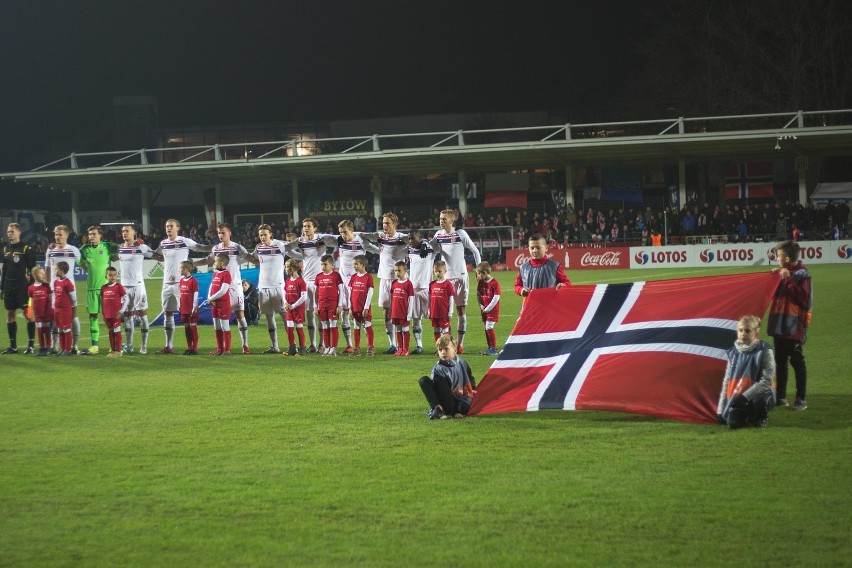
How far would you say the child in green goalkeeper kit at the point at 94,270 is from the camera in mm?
16547

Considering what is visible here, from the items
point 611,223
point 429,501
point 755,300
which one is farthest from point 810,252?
point 429,501

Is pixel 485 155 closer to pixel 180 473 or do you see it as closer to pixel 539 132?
pixel 539 132

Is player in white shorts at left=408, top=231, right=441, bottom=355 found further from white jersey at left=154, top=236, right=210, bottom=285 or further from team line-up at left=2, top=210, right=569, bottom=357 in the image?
white jersey at left=154, top=236, right=210, bottom=285

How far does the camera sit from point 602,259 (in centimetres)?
3747

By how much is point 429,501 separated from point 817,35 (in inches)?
1839

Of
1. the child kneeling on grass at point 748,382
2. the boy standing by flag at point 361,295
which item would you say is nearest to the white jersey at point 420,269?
the boy standing by flag at point 361,295

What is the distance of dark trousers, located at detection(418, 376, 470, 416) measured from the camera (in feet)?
29.8

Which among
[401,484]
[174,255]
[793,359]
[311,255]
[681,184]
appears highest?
[681,184]

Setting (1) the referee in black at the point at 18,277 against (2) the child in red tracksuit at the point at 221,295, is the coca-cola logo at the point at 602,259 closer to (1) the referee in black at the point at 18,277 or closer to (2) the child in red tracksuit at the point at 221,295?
(2) the child in red tracksuit at the point at 221,295

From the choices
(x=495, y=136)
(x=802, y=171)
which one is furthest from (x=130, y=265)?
(x=495, y=136)

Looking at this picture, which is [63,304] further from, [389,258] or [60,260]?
[389,258]

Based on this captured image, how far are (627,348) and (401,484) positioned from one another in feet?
10.3

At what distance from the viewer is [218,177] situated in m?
50.3

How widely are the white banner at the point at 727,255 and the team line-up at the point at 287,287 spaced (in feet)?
73.1
